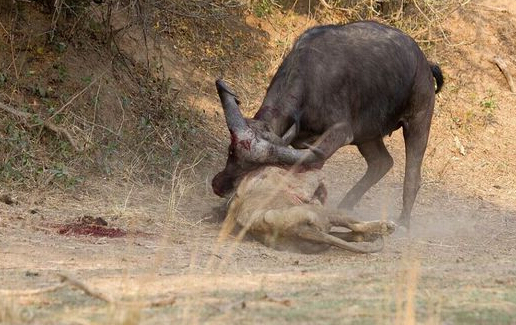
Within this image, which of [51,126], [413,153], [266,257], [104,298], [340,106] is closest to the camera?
[104,298]

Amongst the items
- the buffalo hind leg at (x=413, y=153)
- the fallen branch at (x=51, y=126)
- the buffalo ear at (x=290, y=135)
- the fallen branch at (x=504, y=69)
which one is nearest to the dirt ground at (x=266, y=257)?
the buffalo hind leg at (x=413, y=153)

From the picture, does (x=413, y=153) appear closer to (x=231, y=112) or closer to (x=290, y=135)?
(x=290, y=135)

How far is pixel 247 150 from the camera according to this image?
8531mm

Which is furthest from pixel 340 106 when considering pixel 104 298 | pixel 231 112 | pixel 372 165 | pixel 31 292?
pixel 104 298

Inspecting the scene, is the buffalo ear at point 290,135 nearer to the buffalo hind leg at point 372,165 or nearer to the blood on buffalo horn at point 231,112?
the blood on buffalo horn at point 231,112

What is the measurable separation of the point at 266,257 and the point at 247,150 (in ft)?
4.38

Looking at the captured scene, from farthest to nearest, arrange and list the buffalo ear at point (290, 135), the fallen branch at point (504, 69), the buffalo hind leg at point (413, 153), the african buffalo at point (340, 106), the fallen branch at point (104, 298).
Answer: the fallen branch at point (504, 69), the buffalo hind leg at point (413, 153), the buffalo ear at point (290, 135), the african buffalo at point (340, 106), the fallen branch at point (104, 298)

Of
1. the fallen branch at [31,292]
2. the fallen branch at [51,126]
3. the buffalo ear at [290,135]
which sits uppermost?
the buffalo ear at [290,135]

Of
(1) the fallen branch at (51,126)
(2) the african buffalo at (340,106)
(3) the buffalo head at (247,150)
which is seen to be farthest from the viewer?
(1) the fallen branch at (51,126)

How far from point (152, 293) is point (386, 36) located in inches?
231

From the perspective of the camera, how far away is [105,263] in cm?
669

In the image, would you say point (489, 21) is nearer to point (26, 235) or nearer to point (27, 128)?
point (27, 128)

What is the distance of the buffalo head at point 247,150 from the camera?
855cm

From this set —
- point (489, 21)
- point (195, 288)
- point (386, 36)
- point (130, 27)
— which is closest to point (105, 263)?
point (195, 288)
